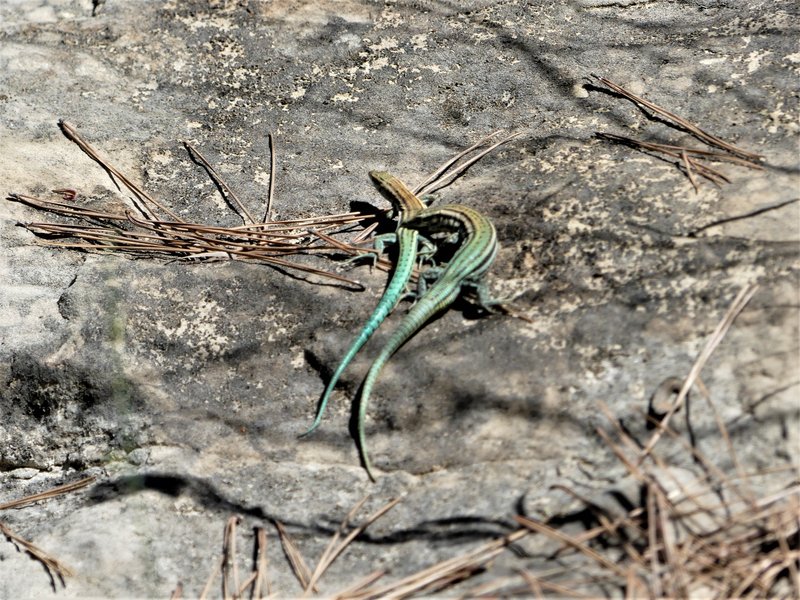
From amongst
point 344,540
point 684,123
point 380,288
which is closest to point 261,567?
point 344,540

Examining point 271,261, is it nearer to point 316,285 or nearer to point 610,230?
point 316,285

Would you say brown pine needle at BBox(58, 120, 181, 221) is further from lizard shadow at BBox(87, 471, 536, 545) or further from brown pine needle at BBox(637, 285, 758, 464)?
brown pine needle at BBox(637, 285, 758, 464)

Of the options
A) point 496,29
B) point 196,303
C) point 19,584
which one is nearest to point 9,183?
point 196,303

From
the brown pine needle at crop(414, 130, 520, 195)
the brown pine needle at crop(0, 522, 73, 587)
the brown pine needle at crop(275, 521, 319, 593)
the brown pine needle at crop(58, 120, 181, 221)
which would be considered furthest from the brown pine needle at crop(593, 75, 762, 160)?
the brown pine needle at crop(0, 522, 73, 587)

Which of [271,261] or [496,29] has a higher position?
[496,29]

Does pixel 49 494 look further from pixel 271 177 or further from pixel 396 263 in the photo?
pixel 271 177
